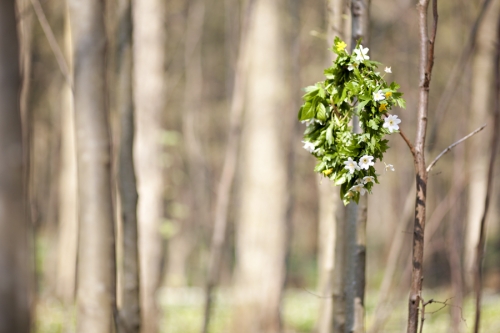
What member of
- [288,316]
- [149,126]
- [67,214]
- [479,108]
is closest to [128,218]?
[149,126]

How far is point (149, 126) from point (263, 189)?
2.10 m

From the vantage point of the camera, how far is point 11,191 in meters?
2.38

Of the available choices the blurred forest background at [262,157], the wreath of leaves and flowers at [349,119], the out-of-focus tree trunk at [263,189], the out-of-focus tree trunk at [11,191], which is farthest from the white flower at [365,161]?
the out-of-focus tree trunk at [263,189]

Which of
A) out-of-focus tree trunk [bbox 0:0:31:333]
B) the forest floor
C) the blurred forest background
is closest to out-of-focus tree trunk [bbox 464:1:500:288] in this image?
the blurred forest background

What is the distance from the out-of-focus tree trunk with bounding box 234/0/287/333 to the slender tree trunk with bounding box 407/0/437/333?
6498 millimetres

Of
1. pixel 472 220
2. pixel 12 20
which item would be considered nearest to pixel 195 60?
pixel 472 220

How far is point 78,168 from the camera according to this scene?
3641 mm

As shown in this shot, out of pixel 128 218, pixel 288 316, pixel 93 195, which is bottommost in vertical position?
pixel 288 316

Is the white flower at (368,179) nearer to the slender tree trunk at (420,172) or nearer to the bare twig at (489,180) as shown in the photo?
the slender tree trunk at (420,172)

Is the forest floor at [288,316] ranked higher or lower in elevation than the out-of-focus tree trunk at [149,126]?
lower

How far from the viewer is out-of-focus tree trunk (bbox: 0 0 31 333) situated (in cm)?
230

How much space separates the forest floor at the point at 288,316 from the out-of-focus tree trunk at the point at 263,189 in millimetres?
920

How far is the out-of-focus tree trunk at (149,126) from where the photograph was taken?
9605 mm

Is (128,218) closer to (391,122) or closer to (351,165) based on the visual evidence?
(351,165)
